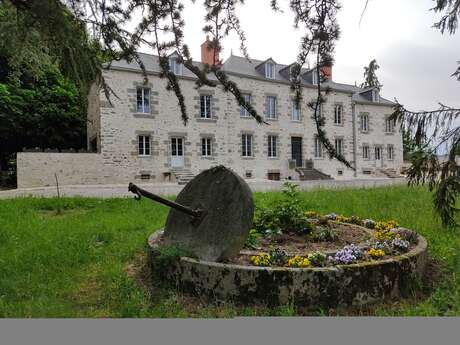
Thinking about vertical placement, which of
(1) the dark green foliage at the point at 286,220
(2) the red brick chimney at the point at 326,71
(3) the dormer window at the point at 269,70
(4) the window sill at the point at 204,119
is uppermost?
(3) the dormer window at the point at 269,70

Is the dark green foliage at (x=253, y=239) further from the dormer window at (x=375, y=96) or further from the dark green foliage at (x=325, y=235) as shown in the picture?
the dormer window at (x=375, y=96)

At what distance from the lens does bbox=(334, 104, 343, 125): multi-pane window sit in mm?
27812

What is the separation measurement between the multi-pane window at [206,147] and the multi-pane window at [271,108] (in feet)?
15.4

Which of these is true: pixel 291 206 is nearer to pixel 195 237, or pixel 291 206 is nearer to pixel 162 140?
pixel 195 237

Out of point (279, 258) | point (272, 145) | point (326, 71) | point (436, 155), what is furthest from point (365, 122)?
point (326, 71)

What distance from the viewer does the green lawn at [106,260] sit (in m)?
3.30

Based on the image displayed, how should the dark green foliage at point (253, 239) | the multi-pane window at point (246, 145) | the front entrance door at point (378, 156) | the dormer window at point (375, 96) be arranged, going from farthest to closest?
the dormer window at point (375, 96)
the front entrance door at point (378, 156)
the multi-pane window at point (246, 145)
the dark green foliage at point (253, 239)

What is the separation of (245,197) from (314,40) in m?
1.70

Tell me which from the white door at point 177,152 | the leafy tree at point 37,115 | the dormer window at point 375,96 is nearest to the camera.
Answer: the leafy tree at point 37,115

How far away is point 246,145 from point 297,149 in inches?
165

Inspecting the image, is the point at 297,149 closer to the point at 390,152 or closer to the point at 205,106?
the point at 205,106

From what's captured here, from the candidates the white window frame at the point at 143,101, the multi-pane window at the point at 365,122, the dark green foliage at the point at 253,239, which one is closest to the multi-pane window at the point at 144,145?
→ the white window frame at the point at 143,101

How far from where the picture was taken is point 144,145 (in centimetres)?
2145

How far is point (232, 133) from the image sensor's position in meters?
24.0
